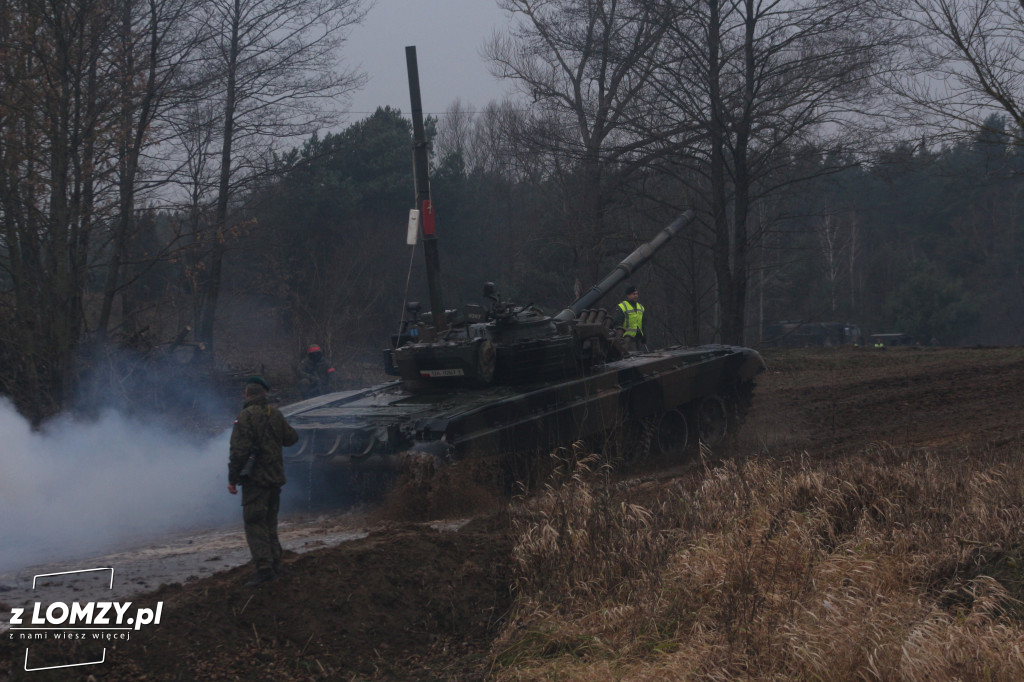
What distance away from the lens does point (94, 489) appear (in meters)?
10.1

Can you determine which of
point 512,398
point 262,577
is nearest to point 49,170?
point 512,398

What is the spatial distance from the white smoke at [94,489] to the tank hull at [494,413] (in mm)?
1237

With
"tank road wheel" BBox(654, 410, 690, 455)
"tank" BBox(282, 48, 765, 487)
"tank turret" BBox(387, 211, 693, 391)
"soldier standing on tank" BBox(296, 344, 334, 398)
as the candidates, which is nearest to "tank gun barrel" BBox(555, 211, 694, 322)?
"tank" BBox(282, 48, 765, 487)

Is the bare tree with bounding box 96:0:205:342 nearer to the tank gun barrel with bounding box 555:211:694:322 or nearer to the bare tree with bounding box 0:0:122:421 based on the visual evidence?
the bare tree with bounding box 0:0:122:421

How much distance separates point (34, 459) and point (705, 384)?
26.1ft

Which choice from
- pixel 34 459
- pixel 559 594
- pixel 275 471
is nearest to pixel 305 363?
pixel 34 459

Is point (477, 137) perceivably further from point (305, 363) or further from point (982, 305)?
point (305, 363)

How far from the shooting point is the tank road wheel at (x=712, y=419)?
13008 mm

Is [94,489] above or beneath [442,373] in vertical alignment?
beneath

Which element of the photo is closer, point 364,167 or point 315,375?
point 315,375

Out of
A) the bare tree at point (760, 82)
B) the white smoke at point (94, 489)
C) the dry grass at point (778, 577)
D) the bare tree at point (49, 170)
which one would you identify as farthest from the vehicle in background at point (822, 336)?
the dry grass at point (778, 577)

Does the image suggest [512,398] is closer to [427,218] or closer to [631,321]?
[631,321]

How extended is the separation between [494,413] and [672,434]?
373cm

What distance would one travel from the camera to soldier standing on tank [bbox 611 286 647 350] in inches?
527
